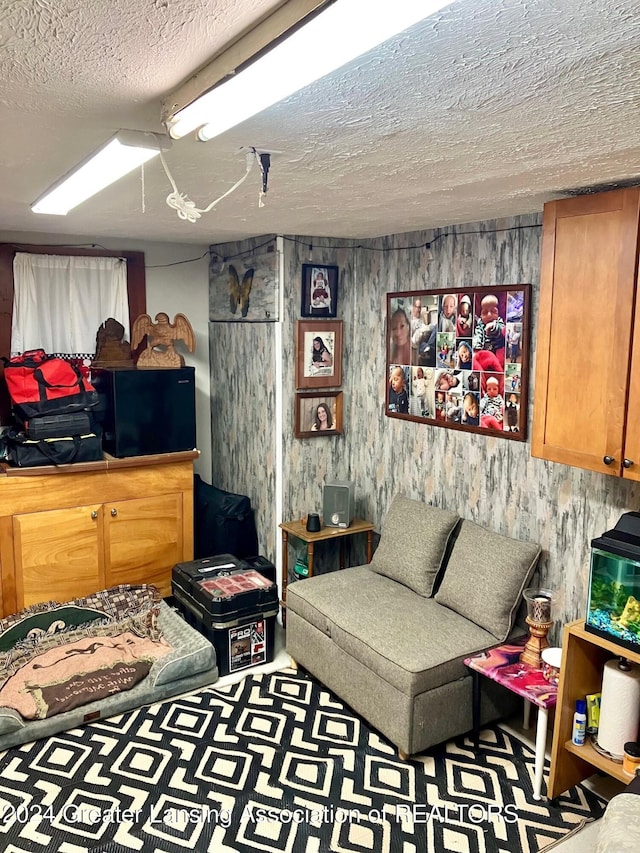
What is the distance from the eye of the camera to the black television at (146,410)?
4066 mm

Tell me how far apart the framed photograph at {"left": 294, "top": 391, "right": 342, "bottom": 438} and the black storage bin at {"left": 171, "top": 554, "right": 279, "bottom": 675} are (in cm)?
93

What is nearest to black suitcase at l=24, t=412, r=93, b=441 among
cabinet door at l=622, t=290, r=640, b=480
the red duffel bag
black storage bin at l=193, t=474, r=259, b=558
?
the red duffel bag

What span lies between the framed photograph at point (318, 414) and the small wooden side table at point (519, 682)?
1743 mm

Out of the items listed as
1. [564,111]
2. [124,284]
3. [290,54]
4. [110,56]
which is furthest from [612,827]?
[124,284]

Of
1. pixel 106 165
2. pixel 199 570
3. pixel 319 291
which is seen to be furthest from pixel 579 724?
pixel 319 291

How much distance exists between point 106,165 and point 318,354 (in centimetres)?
236

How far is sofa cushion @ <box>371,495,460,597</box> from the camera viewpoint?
11.4 ft

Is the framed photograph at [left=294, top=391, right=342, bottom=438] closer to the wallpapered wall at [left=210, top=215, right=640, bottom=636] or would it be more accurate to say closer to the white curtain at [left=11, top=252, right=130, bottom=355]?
the wallpapered wall at [left=210, top=215, right=640, bottom=636]

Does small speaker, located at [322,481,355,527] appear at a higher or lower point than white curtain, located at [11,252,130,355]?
lower

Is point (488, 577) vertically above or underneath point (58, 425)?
underneath

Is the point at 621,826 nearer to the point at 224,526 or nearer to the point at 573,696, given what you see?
the point at 573,696

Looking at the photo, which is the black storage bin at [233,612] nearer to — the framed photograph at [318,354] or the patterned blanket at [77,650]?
the patterned blanket at [77,650]

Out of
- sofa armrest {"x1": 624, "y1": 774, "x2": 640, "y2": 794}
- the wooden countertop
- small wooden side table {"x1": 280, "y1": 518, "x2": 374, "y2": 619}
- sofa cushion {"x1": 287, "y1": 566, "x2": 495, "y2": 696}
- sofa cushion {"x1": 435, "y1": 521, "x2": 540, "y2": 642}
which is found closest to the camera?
sofa armrest {"x1": 624, "y1": 774, "x2": 640, "y2": 794}

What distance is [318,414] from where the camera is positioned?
4.25m
